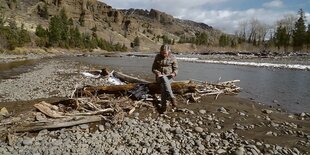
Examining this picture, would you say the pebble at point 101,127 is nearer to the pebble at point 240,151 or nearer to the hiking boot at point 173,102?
the hiking boot at point 173,102

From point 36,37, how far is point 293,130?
108384 mm

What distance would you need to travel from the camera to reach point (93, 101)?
36.9 ft

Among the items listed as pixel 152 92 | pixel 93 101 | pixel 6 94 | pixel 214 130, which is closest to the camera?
pixel 214 130

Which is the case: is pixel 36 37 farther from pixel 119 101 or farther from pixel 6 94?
pixel 119 101

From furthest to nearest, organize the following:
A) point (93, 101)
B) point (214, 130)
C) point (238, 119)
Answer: point (93, 101) < point (238, 119) < point (214, 130)

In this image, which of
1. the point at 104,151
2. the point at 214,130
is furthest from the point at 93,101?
the point at 214,130

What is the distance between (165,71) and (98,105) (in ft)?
9.35

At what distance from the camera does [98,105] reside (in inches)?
431

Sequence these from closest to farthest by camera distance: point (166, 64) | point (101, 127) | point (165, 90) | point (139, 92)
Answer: point (101, 127) → point (165, 90) → point (166, 64) → point (139, 92)

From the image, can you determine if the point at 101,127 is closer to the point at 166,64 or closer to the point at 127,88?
the point at 166,64

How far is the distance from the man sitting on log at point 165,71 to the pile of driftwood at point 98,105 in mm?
786

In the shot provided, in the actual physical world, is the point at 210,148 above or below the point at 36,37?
below

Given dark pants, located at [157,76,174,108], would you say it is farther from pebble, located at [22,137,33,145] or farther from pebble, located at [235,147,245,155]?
pebble, located at [22,137,33,145]

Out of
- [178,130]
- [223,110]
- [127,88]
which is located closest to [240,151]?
[178,130]
